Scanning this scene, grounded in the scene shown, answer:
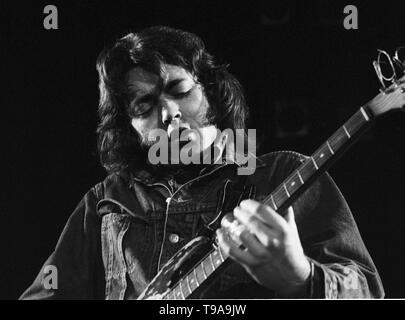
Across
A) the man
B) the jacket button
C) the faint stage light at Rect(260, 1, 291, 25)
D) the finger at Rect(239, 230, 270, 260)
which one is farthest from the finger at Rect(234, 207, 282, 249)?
the faint stage light at Rect(260, 1, 291, 25)

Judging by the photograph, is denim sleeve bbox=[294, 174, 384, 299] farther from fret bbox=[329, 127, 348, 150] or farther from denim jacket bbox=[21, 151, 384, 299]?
fret bbox=[329, 127, 348, 150]

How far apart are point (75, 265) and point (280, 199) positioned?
0.59 m

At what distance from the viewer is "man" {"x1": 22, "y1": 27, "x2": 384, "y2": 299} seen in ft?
5.02

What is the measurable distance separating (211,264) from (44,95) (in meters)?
0.70

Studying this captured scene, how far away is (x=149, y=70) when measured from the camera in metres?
1.71

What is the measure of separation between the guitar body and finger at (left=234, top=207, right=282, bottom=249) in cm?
24

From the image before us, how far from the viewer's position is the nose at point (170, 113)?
5.46 feet

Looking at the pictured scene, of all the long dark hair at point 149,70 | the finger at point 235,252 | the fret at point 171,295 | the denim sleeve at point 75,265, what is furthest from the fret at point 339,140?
the denim sleeve at point 75,265

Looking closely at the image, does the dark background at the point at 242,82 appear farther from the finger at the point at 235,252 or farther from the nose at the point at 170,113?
the finger at the point at 235,252

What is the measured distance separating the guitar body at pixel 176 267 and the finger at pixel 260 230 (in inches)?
9.3

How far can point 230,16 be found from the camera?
69.4 inches

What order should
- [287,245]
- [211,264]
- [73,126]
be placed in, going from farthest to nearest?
[73,126] → [211,264] → [287,245]
